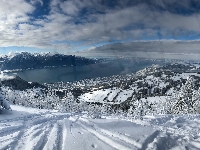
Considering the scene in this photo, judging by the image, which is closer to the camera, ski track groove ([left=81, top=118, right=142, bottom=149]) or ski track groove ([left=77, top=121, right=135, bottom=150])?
ski track groove ([left=77, top=121, right=135, bottom=150])

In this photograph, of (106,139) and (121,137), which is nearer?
(106,139)

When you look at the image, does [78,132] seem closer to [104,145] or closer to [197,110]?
[104,145]

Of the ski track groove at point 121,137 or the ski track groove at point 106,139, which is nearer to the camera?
the ski track groove at point 106,139

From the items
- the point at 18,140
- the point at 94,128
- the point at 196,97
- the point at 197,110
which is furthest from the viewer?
the point at 196,97

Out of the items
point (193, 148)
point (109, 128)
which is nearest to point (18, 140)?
point (109, 128)

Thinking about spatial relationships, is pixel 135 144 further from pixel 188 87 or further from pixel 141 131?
pixel 188 87

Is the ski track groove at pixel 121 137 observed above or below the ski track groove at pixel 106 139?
above

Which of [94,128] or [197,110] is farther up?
[94,128]

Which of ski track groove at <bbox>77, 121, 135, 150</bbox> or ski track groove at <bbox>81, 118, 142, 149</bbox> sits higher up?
ski track groove at <bbox>81, 118, 142, 149</bbox>

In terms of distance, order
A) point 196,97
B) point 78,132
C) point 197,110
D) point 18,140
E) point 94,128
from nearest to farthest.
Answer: point 18,140, point 78,132, point 94,128, point 197,110, point 196,97

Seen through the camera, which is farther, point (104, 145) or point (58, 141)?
point (58, 141)
